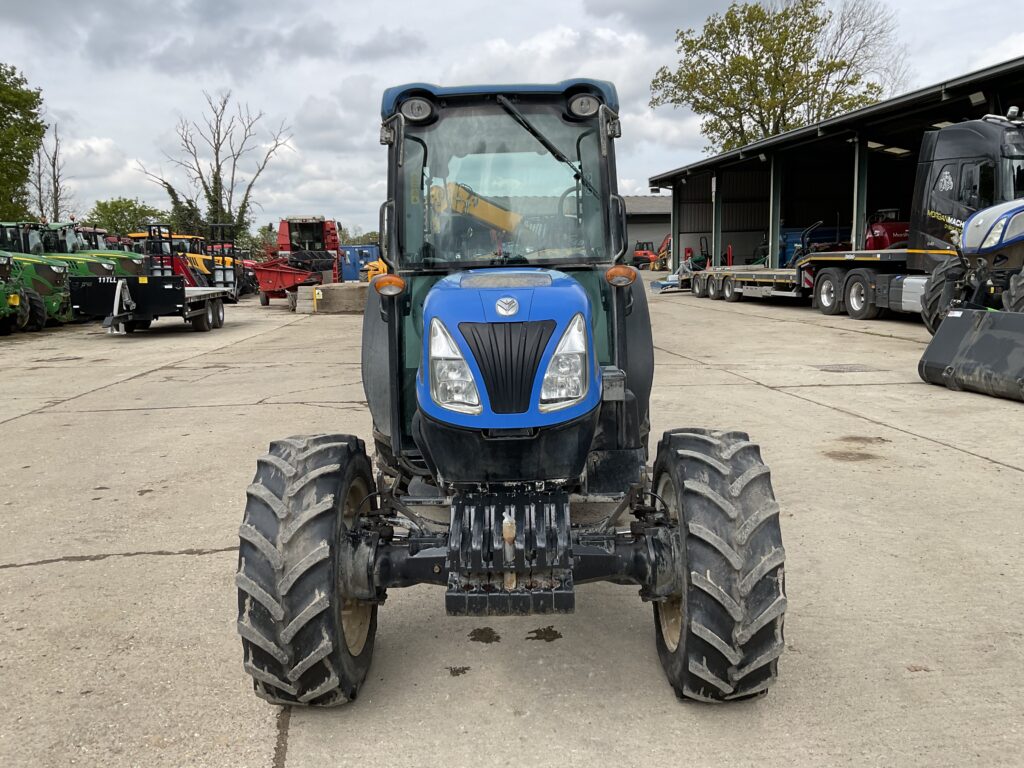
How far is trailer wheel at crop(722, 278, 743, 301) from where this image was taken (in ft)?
83.4

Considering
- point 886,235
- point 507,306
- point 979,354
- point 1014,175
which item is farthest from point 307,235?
point 507,306

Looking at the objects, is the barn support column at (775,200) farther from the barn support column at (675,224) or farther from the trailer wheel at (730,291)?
the barn support column at (675,224)

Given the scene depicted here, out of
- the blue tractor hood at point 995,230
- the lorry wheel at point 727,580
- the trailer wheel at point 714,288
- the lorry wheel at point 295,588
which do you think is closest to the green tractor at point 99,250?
the trailer wheel at point 714,288

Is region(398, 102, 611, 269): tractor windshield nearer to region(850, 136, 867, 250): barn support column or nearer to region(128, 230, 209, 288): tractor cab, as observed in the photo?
region(850, 136, 867, 250): barn support column

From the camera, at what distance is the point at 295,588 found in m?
2.85

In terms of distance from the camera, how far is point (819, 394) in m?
9.28

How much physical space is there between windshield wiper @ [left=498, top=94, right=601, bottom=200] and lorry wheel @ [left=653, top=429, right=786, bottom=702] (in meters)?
1.57

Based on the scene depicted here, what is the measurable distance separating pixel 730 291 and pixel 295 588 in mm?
Result: 24189

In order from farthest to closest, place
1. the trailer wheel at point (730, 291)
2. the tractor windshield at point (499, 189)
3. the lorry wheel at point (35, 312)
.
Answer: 1. the trailer wheel at point (730, 291)
2. the lorry wheel at point (35, 312)
3. the tractor windshield at point (499, 189)

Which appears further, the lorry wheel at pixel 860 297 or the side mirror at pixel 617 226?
the lorry wheel at pixel 860 297

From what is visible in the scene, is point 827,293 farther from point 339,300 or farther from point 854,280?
point 339,300

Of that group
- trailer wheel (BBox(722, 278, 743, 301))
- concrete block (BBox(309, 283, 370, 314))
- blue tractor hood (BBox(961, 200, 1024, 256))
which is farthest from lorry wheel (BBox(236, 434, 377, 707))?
trailer wheel (BBox(722, 278, 743, 301))

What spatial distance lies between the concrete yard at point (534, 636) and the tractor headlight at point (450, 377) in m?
1.13

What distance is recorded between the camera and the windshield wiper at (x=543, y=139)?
3.86m
